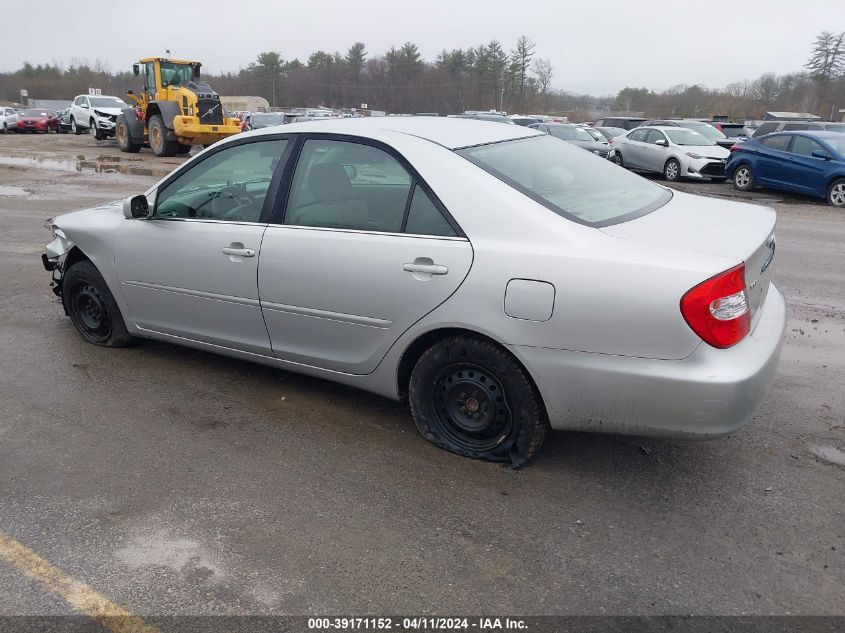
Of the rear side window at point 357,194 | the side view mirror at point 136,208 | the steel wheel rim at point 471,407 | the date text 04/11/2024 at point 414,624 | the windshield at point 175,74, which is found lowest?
the date text 04/11/2024 at point 414,624

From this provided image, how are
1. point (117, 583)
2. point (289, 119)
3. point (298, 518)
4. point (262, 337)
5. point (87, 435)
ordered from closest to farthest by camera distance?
point (117, 583), point (298, 518), point (87, 435), point (262, 337), point (289, 119)

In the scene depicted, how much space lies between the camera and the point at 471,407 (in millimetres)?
3496

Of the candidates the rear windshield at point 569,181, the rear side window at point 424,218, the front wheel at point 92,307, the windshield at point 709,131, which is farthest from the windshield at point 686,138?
the rear side window at point 424,218

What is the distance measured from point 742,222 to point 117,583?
3.27 meters

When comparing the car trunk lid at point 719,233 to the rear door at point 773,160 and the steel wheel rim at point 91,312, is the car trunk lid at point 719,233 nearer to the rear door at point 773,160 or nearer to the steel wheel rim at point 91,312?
the steel wheel rim at point 91,312

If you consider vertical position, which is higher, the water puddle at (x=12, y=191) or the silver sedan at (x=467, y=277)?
the silver sedan at (x=467, y=277)

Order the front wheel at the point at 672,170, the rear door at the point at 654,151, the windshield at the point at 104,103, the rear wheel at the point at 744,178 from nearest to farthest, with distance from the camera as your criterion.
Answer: the rear wheel at the point at 744,178 → the front wheel at the point at 672,170 → the rear door at the point at 654,151 → the windshield at the point at 104,103

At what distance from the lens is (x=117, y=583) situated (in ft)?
8.75

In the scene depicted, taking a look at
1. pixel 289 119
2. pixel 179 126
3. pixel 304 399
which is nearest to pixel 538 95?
pixel 289 119

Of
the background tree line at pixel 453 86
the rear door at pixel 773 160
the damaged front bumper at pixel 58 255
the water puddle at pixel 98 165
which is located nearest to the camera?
the damaged front bumper at pixel 58 255

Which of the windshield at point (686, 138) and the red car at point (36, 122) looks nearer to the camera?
the windshield at point (686, 138)

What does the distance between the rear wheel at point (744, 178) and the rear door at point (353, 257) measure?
15169mm

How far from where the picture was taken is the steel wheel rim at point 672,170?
1889 cm

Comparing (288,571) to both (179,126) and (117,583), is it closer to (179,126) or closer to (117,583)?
(117,583)
